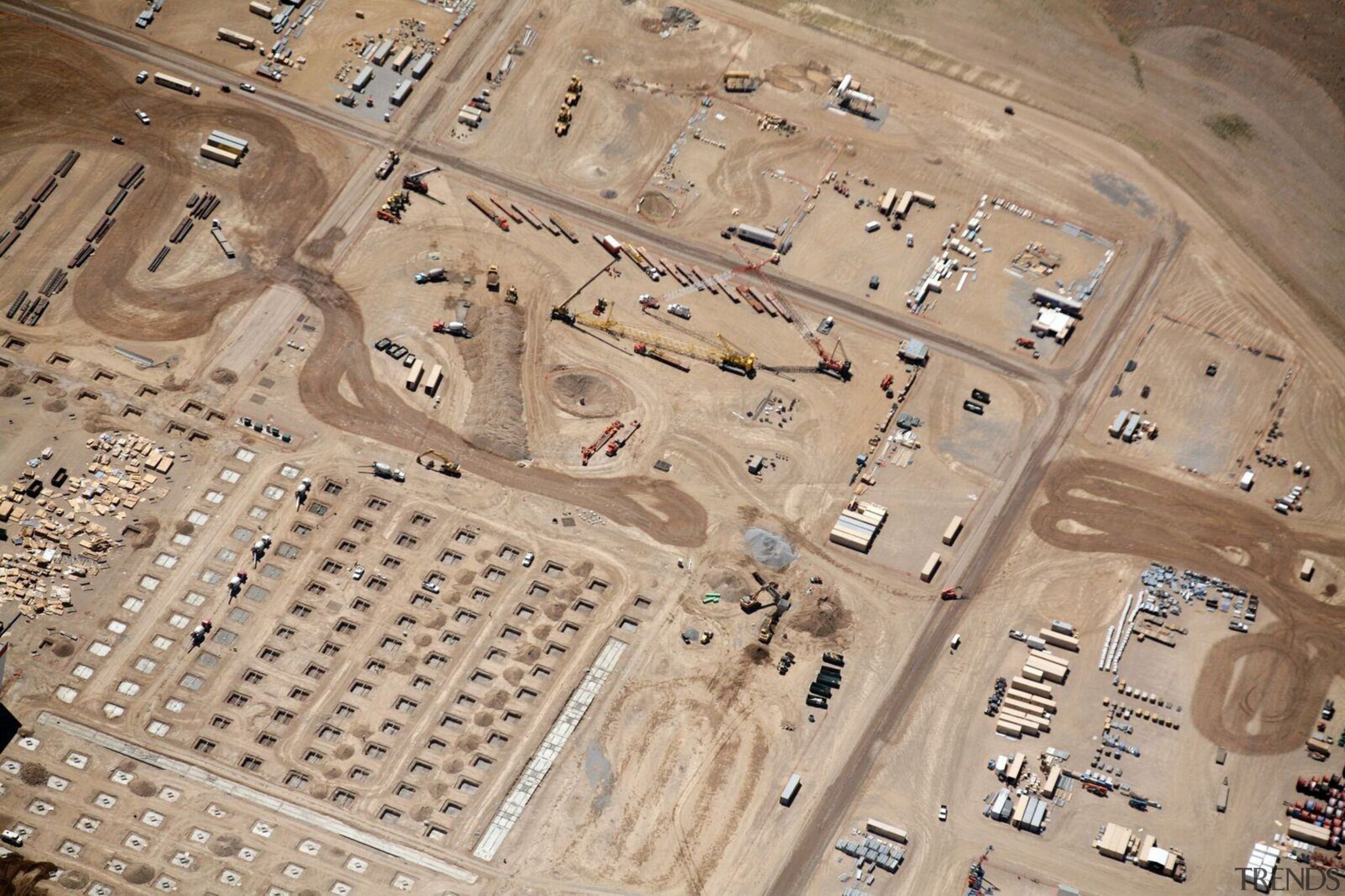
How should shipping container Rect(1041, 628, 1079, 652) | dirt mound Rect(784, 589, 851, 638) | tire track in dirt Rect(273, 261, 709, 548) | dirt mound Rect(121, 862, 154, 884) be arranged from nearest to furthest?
dirt mound Rect(121, 862, 154, 884), dirt mound Rect(784, 589, 851, 638), shipping container Rect(1041, 628, 1079, 652), tire track in dirt Rect(273, 261, 709, 548)

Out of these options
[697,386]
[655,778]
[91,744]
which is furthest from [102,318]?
[655,778]

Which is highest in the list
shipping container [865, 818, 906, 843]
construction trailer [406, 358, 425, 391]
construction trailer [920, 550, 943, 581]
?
construction trailer [920, 550, 943, 581]

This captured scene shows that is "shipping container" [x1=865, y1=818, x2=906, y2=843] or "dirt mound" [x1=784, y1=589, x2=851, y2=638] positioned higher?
"dirt mound" [x1=784, y1=589, x2=851, y2=638]

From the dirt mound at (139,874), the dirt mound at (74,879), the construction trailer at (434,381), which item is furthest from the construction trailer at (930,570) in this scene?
the dirt mound at (74,879)

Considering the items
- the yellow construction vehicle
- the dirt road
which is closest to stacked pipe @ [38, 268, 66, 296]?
the yellow construction vehicle

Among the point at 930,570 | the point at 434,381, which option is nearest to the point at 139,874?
the point at 434,381

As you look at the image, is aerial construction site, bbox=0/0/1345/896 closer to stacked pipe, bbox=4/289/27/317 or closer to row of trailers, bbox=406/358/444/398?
row of trailers, bbox=406/358/444/398

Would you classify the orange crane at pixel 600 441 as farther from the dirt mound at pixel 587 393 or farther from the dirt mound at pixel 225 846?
the dirt mound at pixel 225 846

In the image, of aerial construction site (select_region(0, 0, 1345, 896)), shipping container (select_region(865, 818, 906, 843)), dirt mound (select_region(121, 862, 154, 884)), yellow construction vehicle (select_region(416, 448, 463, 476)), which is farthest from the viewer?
yellow construction vehicle (select_region(416, 448, 463, 476))
